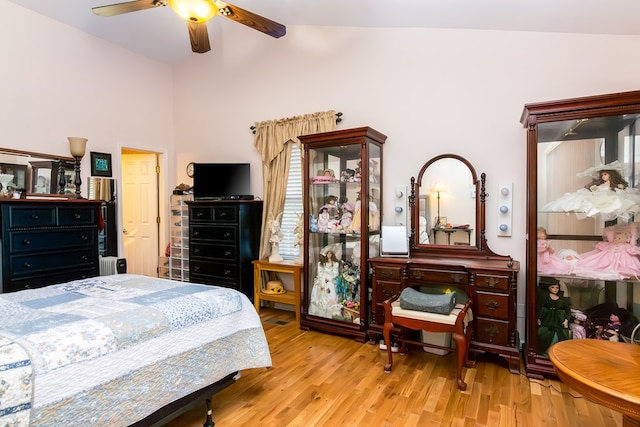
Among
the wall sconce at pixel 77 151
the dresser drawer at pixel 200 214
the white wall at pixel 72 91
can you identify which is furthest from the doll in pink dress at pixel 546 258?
the white wall at pixel 72 91

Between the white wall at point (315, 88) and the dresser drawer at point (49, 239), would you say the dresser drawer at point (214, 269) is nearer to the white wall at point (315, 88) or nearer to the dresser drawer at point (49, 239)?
the white wall at point (315, 88)

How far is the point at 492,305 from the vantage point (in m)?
2.68

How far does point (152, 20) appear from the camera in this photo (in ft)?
13.6

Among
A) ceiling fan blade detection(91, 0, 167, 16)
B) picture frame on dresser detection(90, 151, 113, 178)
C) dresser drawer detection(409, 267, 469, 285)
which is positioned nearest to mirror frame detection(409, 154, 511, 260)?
dresser drawer detection(409, 267, 469, 285)

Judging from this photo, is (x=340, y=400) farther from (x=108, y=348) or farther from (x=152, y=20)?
(x=152, y=20)

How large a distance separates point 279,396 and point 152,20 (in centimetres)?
428

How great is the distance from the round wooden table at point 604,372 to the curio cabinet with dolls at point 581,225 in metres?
1.19

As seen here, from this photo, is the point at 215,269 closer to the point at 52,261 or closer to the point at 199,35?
the point at 52,261

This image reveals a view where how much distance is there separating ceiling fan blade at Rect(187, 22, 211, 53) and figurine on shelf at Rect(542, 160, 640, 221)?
2859 millimetres

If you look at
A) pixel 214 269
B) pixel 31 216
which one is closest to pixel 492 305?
pixel 214 269

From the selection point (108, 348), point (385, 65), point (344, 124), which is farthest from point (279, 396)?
point (385, 65)

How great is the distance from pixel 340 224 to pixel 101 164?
120 inches

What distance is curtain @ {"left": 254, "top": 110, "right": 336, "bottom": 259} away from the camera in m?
4.12

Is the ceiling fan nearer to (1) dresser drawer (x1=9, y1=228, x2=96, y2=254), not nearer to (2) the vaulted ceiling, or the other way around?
(2) the vaulted ceiling
